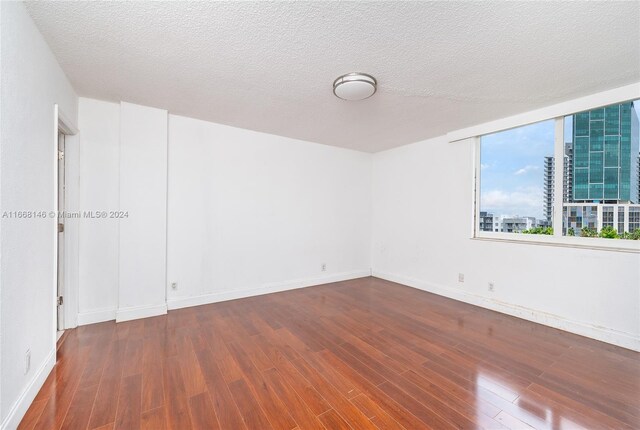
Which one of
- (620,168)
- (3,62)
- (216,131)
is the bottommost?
(620,168)

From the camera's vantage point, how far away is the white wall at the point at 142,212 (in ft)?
10.1

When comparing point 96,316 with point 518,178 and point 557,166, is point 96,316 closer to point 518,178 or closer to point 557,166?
point 518,178

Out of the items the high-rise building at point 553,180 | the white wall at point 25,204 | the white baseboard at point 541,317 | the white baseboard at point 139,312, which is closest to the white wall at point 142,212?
the white baseboard at point 139,312

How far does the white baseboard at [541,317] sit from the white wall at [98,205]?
438cm

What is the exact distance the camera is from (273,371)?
2.11 metres

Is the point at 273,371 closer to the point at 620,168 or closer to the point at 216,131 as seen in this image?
the point at 216,131

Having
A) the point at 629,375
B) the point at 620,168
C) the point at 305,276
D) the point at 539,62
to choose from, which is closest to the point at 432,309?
the point at 629,375

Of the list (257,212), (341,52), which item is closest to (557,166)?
(341,52)

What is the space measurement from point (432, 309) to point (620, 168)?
2.53 m

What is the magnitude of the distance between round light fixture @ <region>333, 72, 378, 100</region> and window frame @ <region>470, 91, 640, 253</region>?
201 cm

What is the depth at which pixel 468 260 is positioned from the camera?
3.82m

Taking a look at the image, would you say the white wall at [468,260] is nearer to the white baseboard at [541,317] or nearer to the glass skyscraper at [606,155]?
the white baseboard at [541,317]

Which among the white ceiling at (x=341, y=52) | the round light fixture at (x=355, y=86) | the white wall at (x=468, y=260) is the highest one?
the white ceiling at (x=341, y=52)

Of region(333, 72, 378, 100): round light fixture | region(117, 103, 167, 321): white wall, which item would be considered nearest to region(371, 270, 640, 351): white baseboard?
region(333, 72, 378, 100): round light fixture
